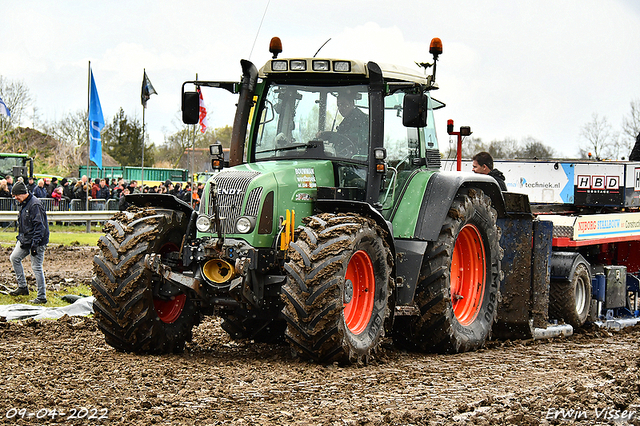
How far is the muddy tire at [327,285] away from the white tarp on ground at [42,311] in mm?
4885

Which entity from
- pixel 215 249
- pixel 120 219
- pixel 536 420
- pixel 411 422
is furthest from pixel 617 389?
pixel 120 219

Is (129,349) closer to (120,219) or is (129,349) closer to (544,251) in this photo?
(120,219)

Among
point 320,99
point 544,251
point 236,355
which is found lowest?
point 236,355

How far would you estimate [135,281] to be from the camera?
23.1 feet

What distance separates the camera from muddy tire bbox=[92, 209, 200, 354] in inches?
278

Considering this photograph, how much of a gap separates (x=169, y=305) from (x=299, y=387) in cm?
234

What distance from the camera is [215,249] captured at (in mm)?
7004

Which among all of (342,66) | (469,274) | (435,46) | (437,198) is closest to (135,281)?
(342,66)

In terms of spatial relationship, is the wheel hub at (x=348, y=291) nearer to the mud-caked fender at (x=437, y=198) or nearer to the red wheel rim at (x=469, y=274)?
the mud-caked fender at (x=437, y=198)

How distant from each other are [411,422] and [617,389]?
2032 mm

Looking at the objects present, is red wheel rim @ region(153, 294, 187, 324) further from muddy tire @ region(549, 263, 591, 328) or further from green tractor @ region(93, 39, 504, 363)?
muddy tire @ region(549, 263, 591, 328)

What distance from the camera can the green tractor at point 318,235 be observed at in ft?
22.5

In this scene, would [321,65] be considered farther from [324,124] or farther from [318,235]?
[318,235]

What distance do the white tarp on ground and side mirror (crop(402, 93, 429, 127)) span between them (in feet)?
18.1
